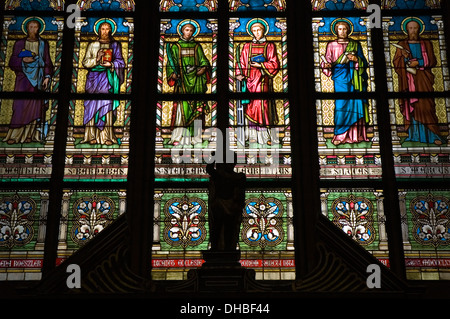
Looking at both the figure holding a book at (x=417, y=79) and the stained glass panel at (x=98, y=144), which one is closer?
the stained glass panel at (x=98, y=144)

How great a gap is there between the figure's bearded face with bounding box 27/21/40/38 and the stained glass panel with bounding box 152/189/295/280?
119 inches

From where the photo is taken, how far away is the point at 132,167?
10.5m

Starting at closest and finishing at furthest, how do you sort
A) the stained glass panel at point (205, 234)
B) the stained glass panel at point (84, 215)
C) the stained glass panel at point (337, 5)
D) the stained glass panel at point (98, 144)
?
the stained glass panel at point (205, 234)
the stained glass panel at point (84, 215)
the stained glass panel at point (98, 144)
the stained glass panel at point (337, 5)

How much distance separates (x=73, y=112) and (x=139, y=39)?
1.37 metres

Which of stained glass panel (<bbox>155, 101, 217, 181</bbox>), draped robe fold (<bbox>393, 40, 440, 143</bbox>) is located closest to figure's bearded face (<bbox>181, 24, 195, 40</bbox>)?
stained glass panel (<bbox>155, 101, 217, 181</bbox>)

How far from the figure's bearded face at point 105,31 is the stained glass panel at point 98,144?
1019 mm

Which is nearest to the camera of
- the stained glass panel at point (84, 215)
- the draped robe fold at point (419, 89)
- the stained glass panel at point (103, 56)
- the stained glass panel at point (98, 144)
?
the stained glass panel at point (84, 215)

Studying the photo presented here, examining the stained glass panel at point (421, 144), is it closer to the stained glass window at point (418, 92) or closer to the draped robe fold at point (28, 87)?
the stained glass window at point (418, 92)

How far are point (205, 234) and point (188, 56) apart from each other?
103 inches

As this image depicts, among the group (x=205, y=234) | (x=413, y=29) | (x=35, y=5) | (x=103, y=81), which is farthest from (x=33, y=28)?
(x=413, y=29)

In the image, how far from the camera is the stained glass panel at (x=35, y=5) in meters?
11.6

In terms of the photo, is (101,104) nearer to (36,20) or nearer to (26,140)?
(26,140)

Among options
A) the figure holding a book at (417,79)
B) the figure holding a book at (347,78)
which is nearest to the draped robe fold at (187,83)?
the figure holding a book at (347,78)
